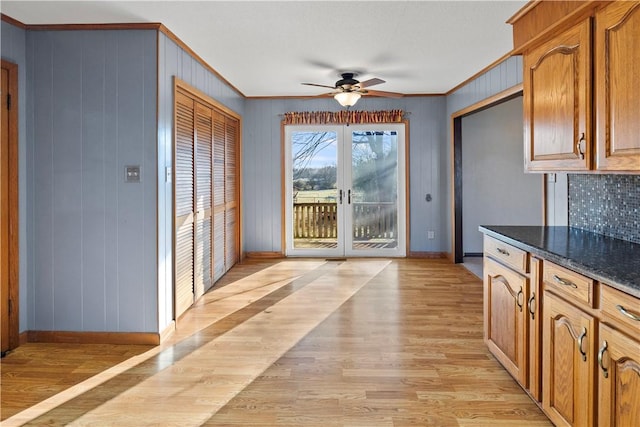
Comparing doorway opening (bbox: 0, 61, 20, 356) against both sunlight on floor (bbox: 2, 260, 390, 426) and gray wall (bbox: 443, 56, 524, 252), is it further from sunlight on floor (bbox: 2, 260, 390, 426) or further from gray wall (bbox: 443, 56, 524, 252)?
gray wall (bbox: 443, 56, 524, 252)

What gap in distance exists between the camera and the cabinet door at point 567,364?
5.91 feet

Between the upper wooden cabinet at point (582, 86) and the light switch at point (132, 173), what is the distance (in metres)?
2.77

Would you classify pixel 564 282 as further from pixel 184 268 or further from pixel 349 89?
pixel 349 89

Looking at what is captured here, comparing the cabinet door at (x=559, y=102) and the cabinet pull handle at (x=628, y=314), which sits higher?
the cabinet door at (x=559, y=102)

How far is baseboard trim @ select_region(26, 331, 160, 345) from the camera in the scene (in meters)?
3.38

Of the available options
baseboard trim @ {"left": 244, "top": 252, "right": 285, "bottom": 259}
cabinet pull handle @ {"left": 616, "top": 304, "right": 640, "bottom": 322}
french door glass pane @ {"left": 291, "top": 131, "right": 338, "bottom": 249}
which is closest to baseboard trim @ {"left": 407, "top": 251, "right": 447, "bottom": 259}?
french door glass pane @ {"left": 291, "top": 131, "right": 338, "bottom": 249}

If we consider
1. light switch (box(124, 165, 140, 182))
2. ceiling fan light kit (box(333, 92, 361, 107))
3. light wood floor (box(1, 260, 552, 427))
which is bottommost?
light wood floor (box(1, 260, 552, 427))

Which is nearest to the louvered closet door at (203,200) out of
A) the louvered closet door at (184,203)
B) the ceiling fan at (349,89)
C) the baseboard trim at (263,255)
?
the louvered closet door at (184,203)

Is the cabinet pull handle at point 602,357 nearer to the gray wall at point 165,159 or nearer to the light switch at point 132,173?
the gray wall at point 165,159

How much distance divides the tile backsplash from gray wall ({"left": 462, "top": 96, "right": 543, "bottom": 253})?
379 cm

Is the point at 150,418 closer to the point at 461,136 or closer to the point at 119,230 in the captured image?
the point at 119,230

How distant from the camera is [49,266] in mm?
3402

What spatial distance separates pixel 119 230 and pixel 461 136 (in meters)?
4.79

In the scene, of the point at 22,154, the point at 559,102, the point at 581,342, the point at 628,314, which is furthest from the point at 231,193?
the point at 628,314
